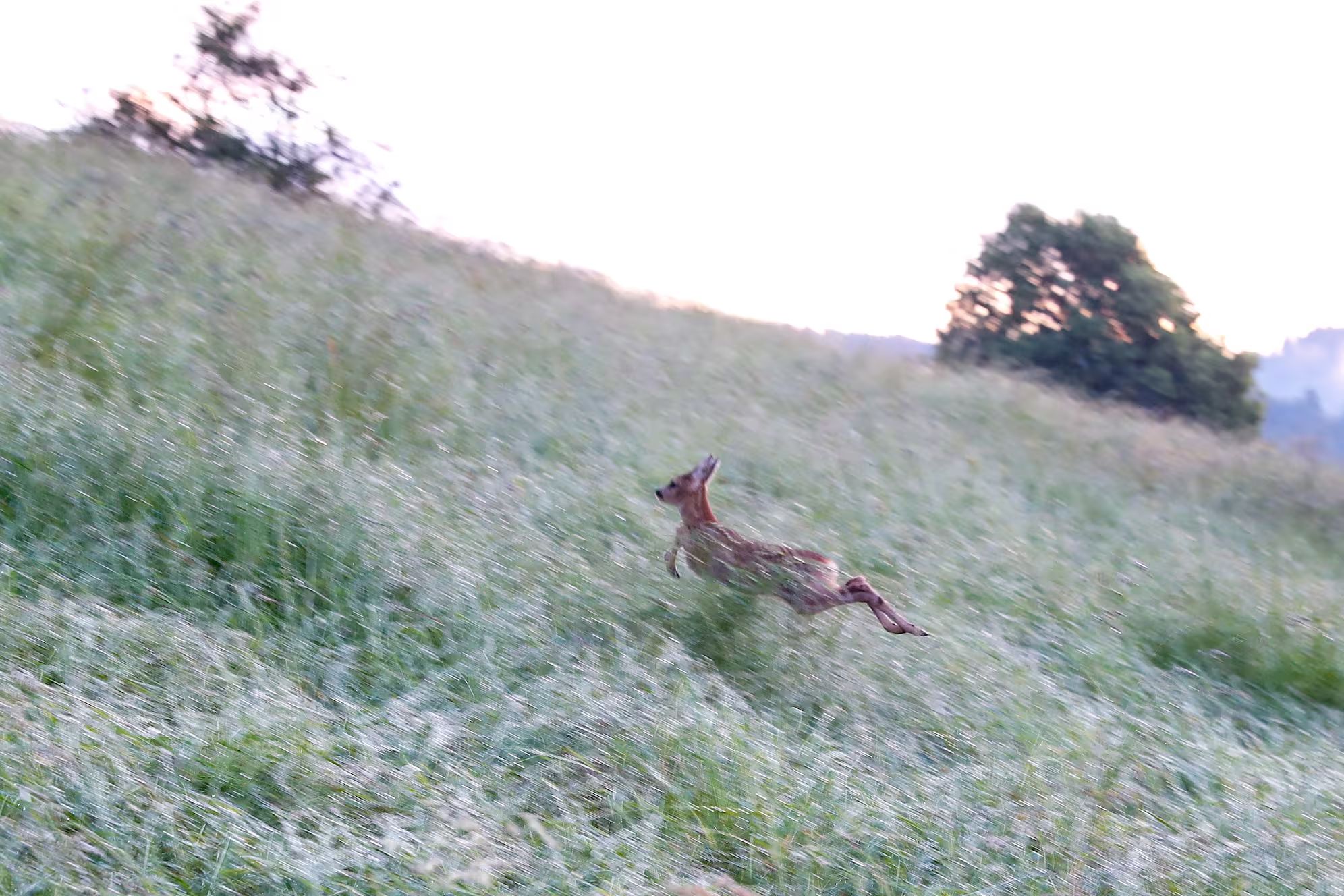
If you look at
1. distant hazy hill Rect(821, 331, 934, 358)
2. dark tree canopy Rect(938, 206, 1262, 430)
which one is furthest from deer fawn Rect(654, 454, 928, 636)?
dark tree canopy Rect(938, 206, 1262, 430)

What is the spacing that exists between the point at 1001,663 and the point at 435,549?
2.69 meters

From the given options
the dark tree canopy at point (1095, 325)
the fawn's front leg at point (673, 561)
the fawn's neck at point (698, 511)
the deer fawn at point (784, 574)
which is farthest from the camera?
the dark tree canopy at point (1095, 325)

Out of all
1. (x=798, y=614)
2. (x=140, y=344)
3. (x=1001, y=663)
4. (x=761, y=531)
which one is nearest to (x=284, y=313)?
(x=140, y=344)

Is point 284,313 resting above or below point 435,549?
above

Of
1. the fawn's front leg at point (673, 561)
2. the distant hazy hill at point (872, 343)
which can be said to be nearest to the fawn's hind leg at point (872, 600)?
the fawn's front leg at point (673, 561)

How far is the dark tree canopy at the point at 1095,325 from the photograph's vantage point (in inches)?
747

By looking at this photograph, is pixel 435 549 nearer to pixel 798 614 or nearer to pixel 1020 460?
pixel 798 614

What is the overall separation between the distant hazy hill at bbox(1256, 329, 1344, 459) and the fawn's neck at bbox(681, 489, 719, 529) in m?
12.9

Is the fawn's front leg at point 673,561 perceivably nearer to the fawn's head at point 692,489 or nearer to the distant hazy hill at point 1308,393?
the fawn's head at point 692,489

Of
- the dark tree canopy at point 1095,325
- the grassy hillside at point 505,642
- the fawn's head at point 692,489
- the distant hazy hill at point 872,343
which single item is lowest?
the grassy hillside at point 505,642

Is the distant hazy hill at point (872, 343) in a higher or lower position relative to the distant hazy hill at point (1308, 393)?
lower

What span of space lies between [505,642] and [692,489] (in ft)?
5.05

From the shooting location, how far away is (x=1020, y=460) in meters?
11.7

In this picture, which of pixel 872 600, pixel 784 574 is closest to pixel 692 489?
pixel 784 574
